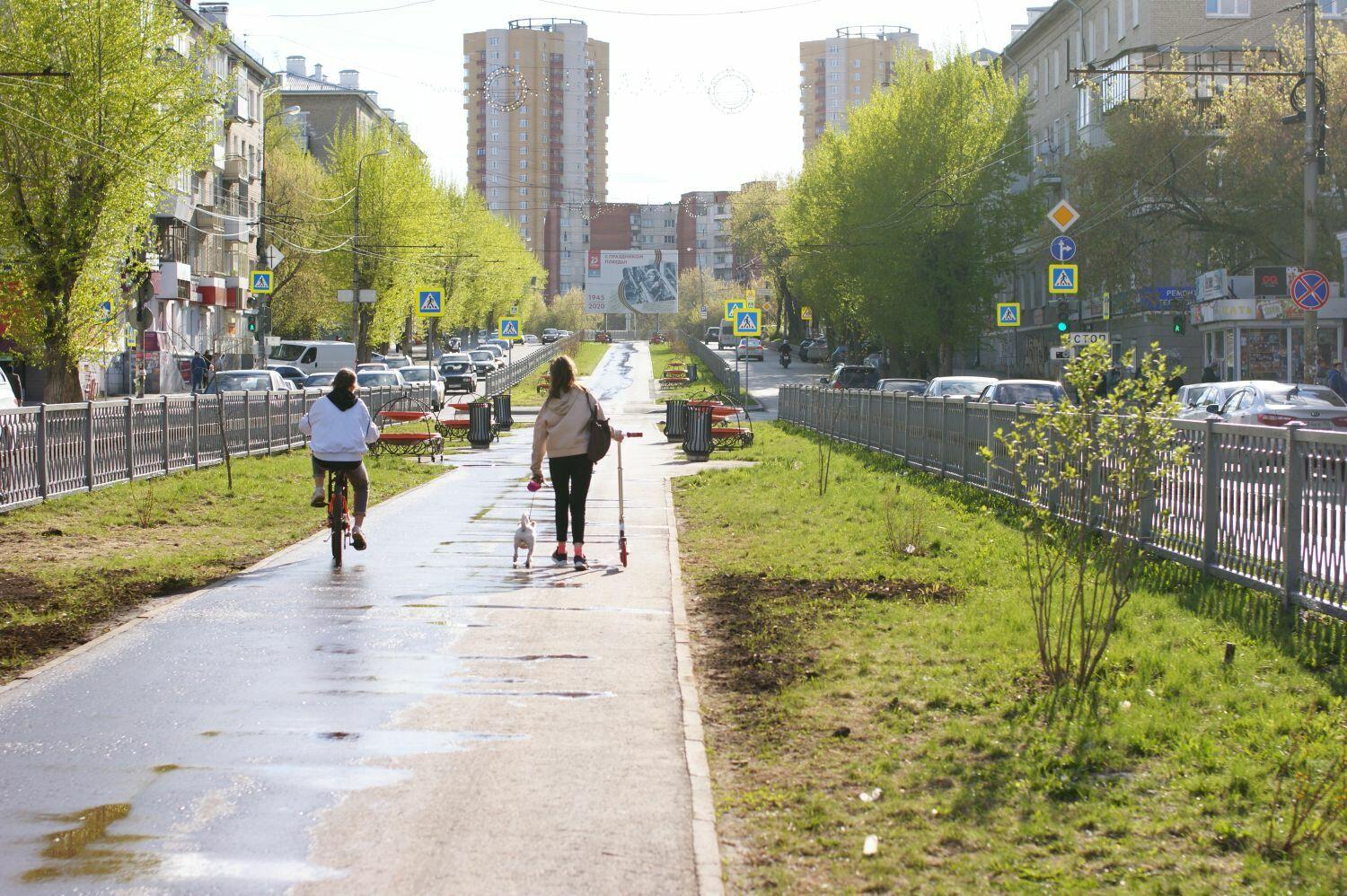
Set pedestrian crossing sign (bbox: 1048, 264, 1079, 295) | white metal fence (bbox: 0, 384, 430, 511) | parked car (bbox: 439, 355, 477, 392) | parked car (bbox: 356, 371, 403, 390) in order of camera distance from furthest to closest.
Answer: parked car (bbox: 439, 355, 477, 392)
parked car (bbox: 356, 371, 403, 390)
pedestrian crossing sign (bbox: 1048, 264, 1079, 295)
white metal fence (bbox: 0, 384, 430, 511)

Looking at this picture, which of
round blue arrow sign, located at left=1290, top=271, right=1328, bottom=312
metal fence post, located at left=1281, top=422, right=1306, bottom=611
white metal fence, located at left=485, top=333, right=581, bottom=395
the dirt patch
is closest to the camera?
the dirt patch

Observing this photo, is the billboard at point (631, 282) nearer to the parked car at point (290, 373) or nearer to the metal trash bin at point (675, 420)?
the parked car at point (290, 373)

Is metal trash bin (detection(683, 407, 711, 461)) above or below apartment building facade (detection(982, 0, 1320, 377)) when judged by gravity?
below

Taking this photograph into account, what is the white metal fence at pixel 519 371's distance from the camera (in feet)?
204

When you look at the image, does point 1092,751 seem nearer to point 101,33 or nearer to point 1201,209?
point 101,33

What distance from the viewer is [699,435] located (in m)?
29.0

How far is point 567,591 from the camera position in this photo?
11555mm

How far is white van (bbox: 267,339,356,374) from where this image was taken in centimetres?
6494

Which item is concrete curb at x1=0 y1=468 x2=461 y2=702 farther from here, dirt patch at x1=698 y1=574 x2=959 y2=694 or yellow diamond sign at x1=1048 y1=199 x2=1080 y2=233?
yellow diamond sign at x1=1048 y1=199 x2=1080 y2=233

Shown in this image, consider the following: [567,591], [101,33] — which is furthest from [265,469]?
[567,591]

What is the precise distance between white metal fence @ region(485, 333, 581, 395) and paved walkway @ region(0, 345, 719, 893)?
129 feet

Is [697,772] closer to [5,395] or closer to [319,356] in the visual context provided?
[5,395]

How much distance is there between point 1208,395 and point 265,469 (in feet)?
52.4

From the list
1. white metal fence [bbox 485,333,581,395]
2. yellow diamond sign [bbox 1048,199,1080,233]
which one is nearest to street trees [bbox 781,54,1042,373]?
white metal fence [bbox 485,333,581,395]
